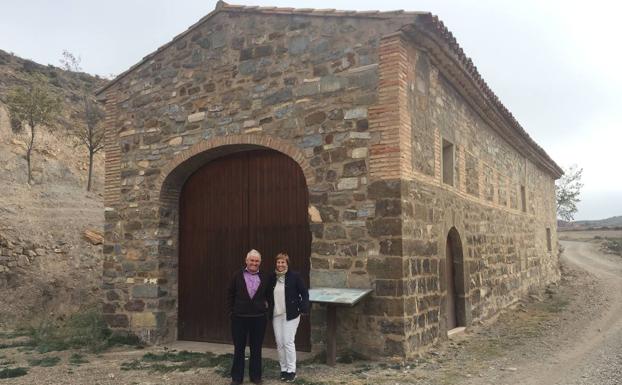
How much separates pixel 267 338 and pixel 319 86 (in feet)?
12.7

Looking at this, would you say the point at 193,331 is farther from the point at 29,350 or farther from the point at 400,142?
the point at 400,142

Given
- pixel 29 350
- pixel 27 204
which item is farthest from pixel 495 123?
pixel 27 204

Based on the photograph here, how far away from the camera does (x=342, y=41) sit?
747cm

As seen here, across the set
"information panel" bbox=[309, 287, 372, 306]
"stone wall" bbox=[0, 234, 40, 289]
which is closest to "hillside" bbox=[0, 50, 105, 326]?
"stone wall" bbox=[0, 234, 40, 289]

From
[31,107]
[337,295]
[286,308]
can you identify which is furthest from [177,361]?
[31,107]

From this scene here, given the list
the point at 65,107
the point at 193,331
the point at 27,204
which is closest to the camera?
the point at 193,331

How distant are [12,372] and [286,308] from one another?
11.7ft

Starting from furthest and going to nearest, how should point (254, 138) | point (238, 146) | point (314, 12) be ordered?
point (238, 146) → point (254, 138) → point (314, 12)

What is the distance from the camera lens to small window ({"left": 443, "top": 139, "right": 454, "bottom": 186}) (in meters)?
9.19

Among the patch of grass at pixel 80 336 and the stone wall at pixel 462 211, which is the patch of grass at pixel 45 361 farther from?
the stone wall at pixel 462 211

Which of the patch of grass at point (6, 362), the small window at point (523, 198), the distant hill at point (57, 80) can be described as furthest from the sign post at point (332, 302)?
the distant hill at point (57, 80)

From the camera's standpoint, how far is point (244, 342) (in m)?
5.89

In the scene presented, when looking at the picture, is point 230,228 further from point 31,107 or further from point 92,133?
point 92,133

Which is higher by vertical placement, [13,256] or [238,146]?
[238,146]
